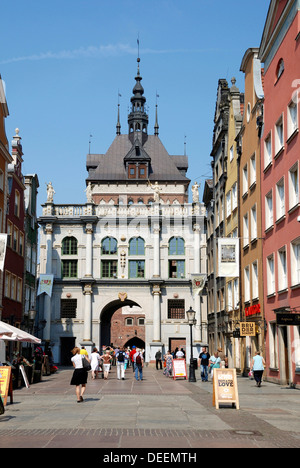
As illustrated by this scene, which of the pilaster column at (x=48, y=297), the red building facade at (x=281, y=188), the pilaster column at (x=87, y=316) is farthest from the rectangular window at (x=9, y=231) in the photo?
the pilaster column at (x=87, y=316)

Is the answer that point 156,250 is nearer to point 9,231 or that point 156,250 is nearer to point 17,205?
point 17,205

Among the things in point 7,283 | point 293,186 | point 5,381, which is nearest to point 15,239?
point 7,283

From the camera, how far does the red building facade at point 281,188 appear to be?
27766mm

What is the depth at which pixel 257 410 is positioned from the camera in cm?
1880

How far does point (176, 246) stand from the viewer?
2494 inches

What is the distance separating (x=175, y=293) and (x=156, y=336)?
4543 millimetres

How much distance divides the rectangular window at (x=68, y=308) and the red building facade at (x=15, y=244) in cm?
1511

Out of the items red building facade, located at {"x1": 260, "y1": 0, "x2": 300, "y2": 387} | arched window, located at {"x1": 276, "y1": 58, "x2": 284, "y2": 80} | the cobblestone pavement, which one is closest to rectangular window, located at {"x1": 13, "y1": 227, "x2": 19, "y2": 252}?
red building facade, located at {"x1": 260, "y1": 0, "x2": 300, "y2": 387}

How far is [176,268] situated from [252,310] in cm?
2731

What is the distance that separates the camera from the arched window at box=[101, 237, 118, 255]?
207 feet

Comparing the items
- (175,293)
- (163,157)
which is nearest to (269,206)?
(175,293)

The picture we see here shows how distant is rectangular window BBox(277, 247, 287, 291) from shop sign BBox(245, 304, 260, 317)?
4252 mm

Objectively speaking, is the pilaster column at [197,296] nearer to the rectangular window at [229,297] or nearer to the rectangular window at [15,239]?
the rectangular window at [229,297]
